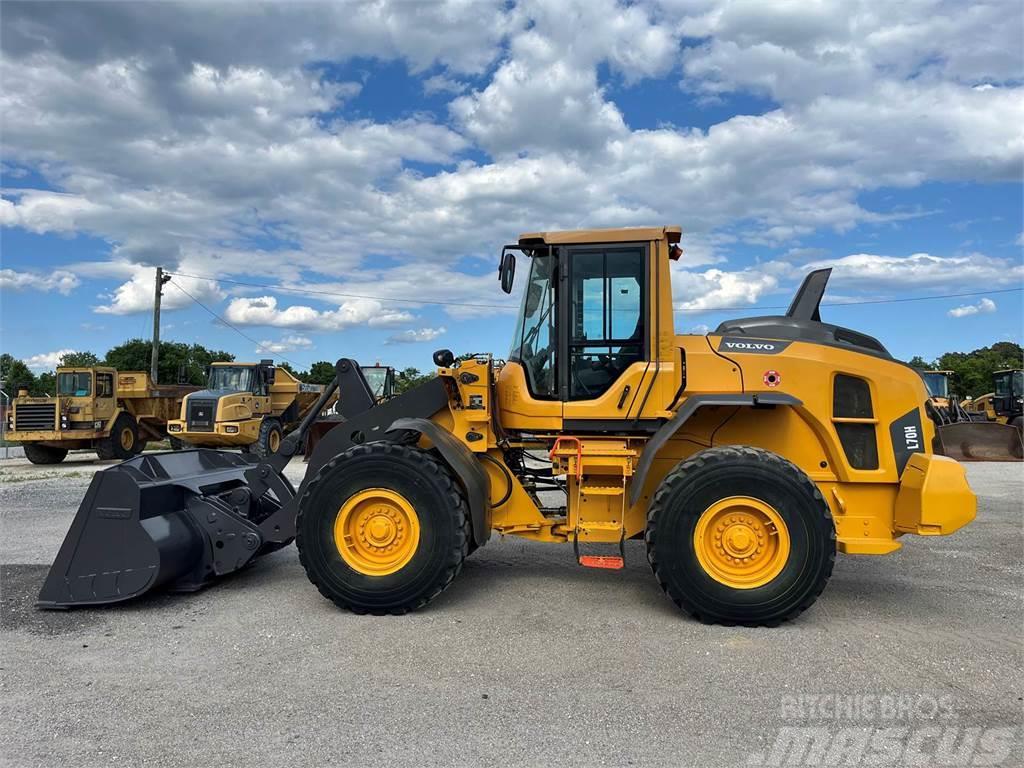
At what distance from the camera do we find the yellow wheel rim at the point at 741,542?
15.6ft

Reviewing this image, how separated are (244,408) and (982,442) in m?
18.1

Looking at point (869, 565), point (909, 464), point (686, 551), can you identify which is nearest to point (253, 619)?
point (686, 551)

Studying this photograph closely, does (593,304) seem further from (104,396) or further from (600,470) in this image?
(104,396)

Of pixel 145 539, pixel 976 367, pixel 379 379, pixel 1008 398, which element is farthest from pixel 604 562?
pixel 976 367

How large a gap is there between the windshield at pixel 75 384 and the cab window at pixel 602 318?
56.3ft

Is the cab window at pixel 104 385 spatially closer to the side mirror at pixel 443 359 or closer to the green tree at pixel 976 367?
the side mirror at pixel 443 359

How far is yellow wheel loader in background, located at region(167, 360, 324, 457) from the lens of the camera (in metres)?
18.3

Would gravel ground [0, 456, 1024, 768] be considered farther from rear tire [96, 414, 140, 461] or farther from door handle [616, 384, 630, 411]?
rear tire [96, 414, 140, 461]

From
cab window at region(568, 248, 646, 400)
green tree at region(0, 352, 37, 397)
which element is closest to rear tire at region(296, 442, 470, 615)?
cab window at region(568, 248, 646, 400)

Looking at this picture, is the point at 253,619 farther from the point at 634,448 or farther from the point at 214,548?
the point at 634,448

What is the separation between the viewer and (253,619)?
486 cm

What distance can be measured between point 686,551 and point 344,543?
235cm

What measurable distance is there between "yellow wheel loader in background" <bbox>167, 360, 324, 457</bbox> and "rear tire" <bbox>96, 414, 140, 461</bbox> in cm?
144

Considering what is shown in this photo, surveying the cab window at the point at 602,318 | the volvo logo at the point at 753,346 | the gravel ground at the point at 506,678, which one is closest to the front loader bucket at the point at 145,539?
the gravel ground at the point at 506,678
